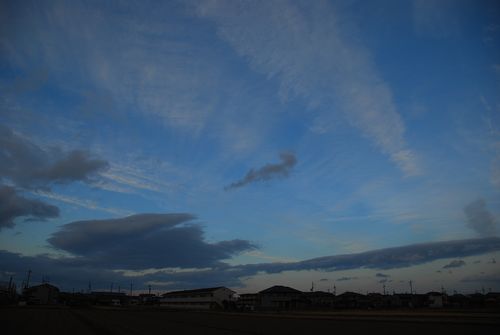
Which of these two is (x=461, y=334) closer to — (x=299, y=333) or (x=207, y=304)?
(x=299, y=333)

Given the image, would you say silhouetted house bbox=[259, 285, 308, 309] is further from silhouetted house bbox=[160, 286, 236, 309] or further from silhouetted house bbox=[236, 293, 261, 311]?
silhouetted house bbox=[160, 286, 236, 309]

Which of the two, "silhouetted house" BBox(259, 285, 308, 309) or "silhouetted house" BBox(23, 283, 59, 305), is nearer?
"silhouetted house" BBox(259, 285, 308, 309)

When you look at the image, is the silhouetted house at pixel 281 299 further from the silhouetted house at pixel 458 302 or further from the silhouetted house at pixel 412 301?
the silhouetted house at pixel 458 302

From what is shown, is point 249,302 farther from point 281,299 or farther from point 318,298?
point 318,298

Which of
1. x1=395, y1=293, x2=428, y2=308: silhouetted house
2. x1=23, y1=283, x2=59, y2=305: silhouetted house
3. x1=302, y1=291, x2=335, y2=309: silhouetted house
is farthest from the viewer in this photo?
x1=23, y1=283, x2=59, y2=305: silhouetted house

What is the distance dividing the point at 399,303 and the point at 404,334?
118002 millimetres

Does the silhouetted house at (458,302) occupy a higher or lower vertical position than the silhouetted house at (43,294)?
lower

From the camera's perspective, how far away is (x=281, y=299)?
120188mm

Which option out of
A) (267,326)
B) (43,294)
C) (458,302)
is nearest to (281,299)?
(458,302)

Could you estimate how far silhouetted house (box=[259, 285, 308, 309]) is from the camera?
11675cm

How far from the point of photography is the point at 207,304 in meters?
122

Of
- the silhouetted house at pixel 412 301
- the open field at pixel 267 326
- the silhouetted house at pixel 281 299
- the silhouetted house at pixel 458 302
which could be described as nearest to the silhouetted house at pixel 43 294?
the silhouetted house at pixel 281 299

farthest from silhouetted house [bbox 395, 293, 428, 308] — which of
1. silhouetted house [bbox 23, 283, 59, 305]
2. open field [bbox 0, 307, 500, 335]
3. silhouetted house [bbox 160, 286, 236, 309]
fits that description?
silhouetted house [bbox 23, 283, 59, 305]

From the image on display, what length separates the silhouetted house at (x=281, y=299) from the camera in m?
117
